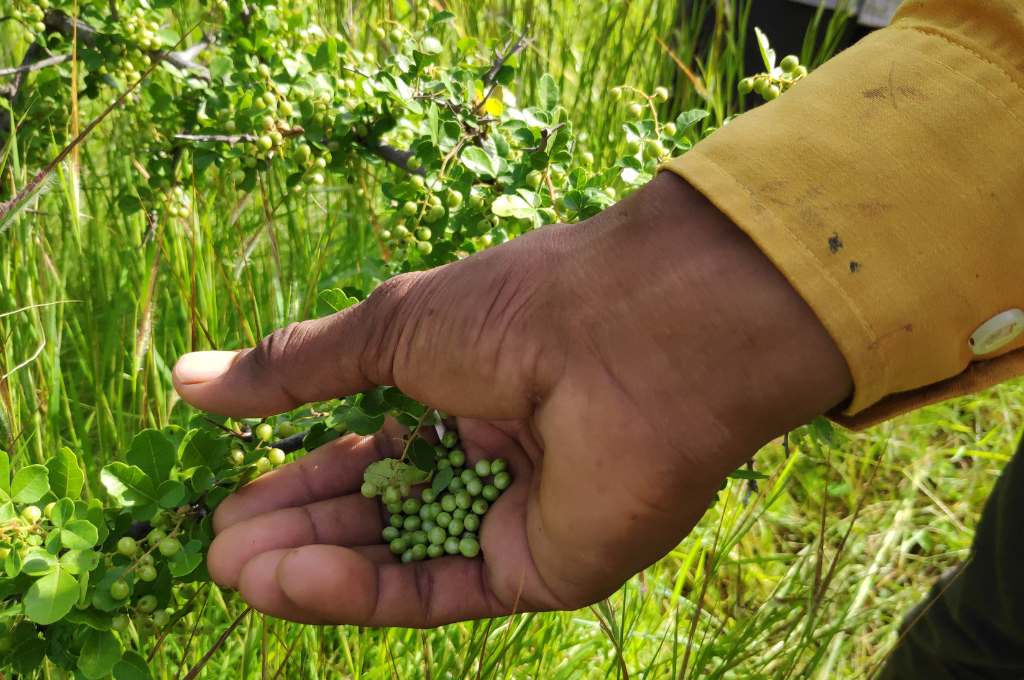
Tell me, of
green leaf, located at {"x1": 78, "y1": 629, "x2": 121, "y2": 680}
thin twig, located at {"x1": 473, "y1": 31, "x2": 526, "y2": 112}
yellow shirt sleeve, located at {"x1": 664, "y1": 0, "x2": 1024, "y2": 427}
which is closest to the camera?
yellow shirt sleeve, located at {"x1": 664, "y1": 0, "x2": 1024, "y2": 427}

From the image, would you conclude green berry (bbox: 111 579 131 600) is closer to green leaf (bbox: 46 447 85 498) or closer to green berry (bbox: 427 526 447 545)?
green leaf (bbox: 46 447 85 498)

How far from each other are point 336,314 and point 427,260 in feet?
0.94

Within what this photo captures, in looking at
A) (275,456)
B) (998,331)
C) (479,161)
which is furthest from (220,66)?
(998,331)

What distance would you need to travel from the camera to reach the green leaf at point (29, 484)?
3.46 feet

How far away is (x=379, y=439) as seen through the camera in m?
1.38

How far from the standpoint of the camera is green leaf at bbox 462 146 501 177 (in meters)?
1.36

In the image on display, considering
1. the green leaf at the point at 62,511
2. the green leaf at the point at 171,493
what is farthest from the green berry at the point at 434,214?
the green leaf at the point at 62,511

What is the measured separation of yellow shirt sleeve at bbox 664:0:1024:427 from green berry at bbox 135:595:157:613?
82 cm

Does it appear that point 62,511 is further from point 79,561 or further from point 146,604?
point 146,604

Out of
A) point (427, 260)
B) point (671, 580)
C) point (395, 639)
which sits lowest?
point (671, 580)

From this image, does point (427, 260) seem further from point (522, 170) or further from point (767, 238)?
point (767, 238)

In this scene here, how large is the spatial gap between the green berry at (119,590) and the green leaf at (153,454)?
0.13m

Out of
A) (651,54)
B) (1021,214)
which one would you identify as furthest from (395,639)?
(651,54)

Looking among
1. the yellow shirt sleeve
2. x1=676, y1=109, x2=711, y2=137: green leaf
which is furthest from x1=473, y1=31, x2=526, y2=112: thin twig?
the yellow shirt sleeve
